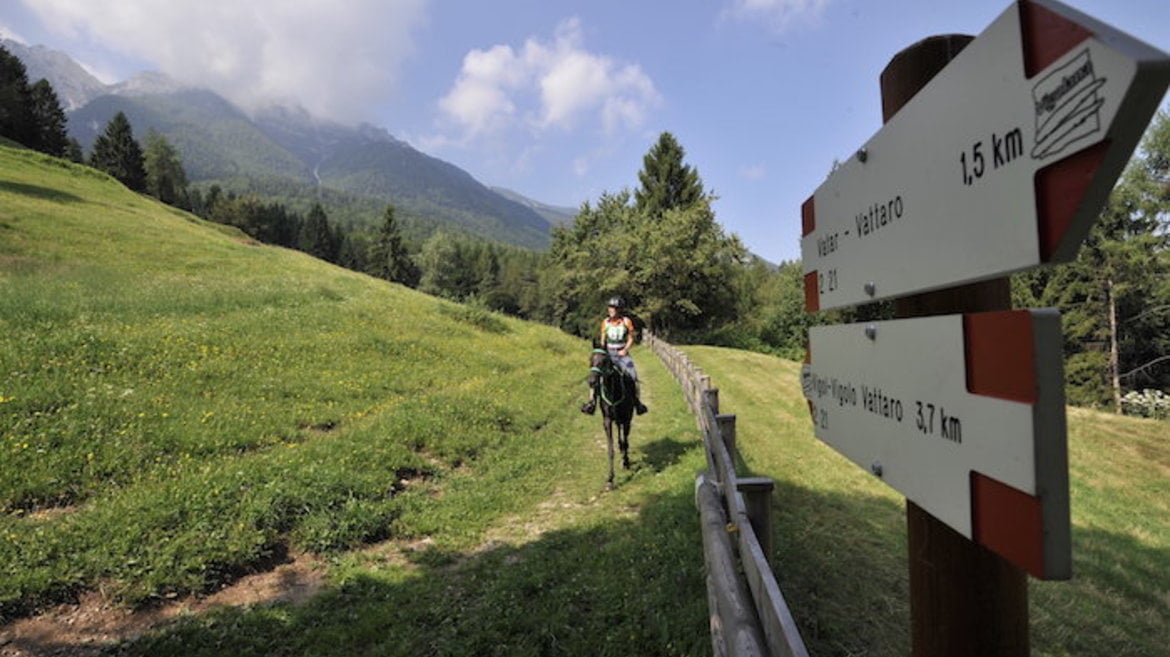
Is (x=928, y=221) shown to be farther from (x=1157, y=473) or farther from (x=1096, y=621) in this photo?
(x=1157, y=473)

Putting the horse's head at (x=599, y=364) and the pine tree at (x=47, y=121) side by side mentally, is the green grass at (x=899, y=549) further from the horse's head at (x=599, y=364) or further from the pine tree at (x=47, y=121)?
the pine tree at (x=47, y=121)

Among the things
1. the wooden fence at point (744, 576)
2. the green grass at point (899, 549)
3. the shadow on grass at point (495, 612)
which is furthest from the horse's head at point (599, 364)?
the wooden fence at point (744, 576)

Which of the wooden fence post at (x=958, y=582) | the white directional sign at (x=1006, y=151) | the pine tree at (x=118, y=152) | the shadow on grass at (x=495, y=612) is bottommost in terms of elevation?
the shadow on grass at (x=495, y=612)

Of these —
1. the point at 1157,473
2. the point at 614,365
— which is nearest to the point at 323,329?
the point at 614,365

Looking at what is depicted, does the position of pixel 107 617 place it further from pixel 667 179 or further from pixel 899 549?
pixel 667 179

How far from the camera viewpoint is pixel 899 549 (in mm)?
7207

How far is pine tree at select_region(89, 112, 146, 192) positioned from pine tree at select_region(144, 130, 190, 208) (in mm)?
7023

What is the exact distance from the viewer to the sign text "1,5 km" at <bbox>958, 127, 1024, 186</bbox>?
1.52 metres

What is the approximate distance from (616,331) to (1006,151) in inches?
394

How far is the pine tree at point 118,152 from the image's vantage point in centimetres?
7931

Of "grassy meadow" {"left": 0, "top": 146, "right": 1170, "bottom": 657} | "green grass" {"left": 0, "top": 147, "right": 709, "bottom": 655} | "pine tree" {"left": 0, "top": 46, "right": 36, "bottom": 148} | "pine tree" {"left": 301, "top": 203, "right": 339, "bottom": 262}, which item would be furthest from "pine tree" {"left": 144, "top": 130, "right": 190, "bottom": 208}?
"grassy meadow" {"left": 0, "top": 146, "right": 1170, "bottom": 657}

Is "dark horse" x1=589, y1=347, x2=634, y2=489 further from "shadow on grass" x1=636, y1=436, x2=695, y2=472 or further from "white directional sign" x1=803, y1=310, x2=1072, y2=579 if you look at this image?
"white directional sign" x1=803, y1=310, x2=1072, y2=579

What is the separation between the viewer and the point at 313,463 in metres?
8.87

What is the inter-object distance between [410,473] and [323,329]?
11309 millimetres
